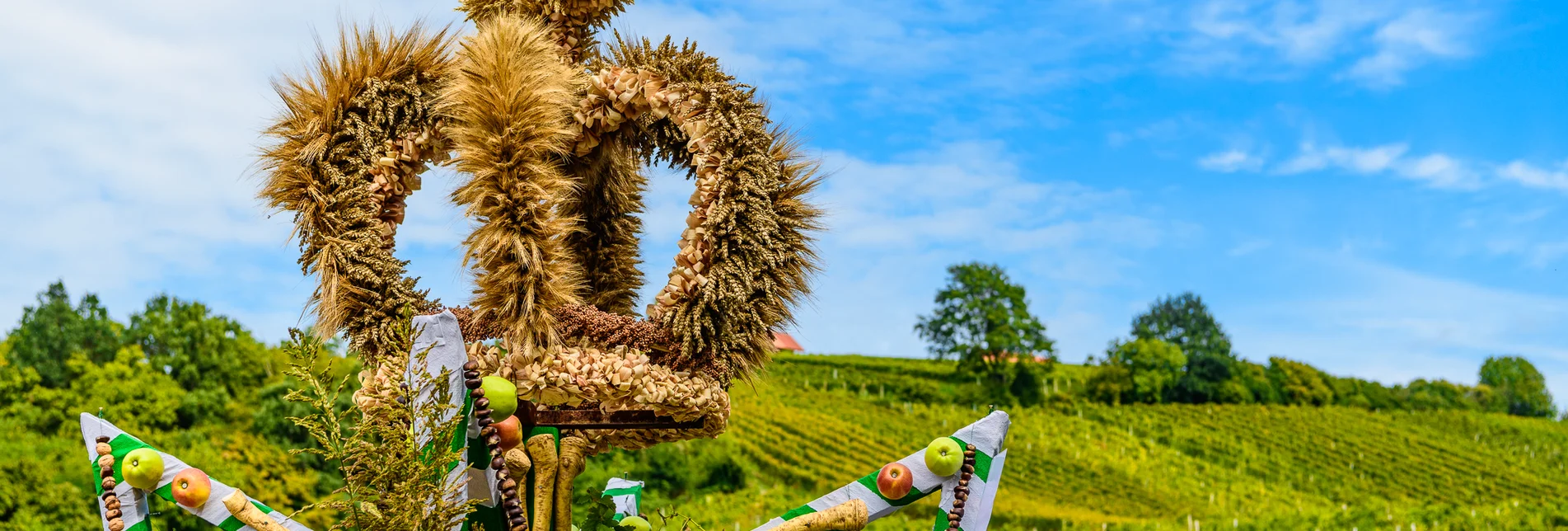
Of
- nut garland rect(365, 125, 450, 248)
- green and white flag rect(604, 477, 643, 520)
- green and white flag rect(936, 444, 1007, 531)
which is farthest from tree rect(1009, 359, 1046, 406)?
nut garland rect(365, 125, 450, 248)

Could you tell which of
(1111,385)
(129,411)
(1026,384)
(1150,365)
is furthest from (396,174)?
(1150,365)

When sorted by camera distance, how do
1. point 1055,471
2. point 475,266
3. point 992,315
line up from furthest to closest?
1. point 992,315
2. point 1055,471
3. point 475,266

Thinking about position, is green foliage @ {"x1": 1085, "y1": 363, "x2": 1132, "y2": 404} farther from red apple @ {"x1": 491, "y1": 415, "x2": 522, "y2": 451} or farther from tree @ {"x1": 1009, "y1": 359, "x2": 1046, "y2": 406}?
red apple @ {"x1": 491, "y1": 415, "x2": 522, "y2": 451}

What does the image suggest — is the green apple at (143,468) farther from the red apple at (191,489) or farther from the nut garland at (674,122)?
the nut garland at (674,122)

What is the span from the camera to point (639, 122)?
3.16 m

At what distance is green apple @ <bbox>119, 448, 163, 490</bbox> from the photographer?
277cm

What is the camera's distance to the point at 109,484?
2818 mm

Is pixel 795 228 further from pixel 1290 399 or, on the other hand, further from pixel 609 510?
pixel 1290 399

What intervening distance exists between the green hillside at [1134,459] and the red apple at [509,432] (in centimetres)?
794

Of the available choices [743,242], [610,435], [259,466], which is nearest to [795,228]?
[743,242]

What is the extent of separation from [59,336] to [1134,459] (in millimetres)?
17204

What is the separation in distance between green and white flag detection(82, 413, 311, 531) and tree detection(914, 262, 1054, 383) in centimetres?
2089

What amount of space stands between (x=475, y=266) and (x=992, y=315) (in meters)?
21.1

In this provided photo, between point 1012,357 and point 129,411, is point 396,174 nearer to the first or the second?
point 129,411
